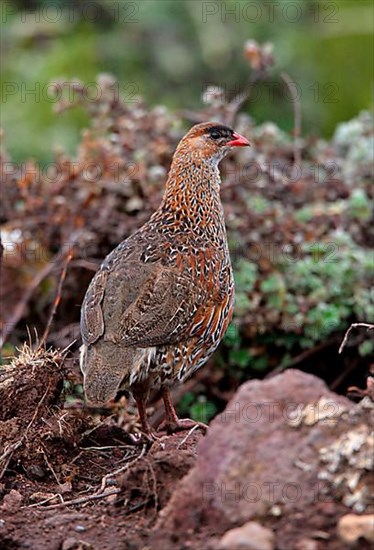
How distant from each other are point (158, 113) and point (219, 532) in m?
5.10

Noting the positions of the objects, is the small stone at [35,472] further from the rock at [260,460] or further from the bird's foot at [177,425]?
the rock at [260,460]

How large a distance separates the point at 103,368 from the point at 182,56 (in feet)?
29.6

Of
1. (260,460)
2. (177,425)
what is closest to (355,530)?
(260,460)

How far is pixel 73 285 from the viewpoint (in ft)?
24.5

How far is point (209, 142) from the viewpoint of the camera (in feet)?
19.2

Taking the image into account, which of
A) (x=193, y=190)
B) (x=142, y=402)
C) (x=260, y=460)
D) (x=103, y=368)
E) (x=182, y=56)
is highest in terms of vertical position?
(x=182, y=56)

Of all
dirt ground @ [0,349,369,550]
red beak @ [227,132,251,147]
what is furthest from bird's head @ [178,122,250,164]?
dirt ground @ [0,349,369,550]

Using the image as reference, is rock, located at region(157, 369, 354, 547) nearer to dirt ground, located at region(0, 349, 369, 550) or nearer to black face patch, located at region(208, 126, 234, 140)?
dirt ground, located at region(0, 349, 369, 550)

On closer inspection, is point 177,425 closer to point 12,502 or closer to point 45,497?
point 45,497

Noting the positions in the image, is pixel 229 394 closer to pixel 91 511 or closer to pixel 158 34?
pixel 91 511

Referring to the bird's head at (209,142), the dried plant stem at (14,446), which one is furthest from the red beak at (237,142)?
the dried plant stem at (14,446)

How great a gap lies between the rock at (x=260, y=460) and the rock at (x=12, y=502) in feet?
2.46

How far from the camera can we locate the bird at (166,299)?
4.99 m

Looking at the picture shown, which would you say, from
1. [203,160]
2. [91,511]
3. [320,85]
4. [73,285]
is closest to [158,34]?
[320,85]
